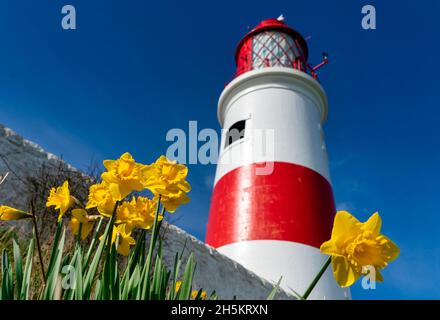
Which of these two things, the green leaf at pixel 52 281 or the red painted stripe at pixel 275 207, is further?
the red painted stripe at pixel 275 207

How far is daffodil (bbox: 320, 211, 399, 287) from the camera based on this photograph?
933 mm

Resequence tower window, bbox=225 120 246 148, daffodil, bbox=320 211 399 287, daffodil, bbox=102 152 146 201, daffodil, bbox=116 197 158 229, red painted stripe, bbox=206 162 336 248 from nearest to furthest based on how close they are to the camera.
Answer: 1. daffodil, bbox=320 211 399 287
2. daffodil, bbox=102 152 146 201
3. daffodil, bbox=116 197 158 229
4. red painted stripe, bbox=206 162 336 248
5. tower window, bbox=225 120 246 148

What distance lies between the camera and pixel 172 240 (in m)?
4.06

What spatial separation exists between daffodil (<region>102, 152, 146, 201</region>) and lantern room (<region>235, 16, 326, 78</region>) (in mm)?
9266

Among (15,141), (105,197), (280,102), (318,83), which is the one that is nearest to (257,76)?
(280,102)

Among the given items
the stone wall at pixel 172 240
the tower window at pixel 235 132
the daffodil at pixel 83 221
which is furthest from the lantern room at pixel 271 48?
the daffodil at pixel 83 221

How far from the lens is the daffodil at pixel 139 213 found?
134 cm

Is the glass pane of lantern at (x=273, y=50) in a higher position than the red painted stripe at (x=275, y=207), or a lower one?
higher

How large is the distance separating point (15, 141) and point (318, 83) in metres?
7.61

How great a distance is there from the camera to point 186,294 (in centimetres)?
114

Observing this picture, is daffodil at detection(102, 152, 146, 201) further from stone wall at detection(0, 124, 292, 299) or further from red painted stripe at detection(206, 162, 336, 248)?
red painted stripe at detection(206, 162, 336, 248)

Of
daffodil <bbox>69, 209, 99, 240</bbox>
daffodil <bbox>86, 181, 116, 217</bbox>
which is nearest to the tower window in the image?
daffodil <bbox>69, 209, 99, 240</bbox>

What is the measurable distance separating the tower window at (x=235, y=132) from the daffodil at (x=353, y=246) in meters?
7.74

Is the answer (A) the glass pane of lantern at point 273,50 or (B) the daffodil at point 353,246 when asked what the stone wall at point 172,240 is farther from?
(A) the glass pane of lantern at point 273,50
